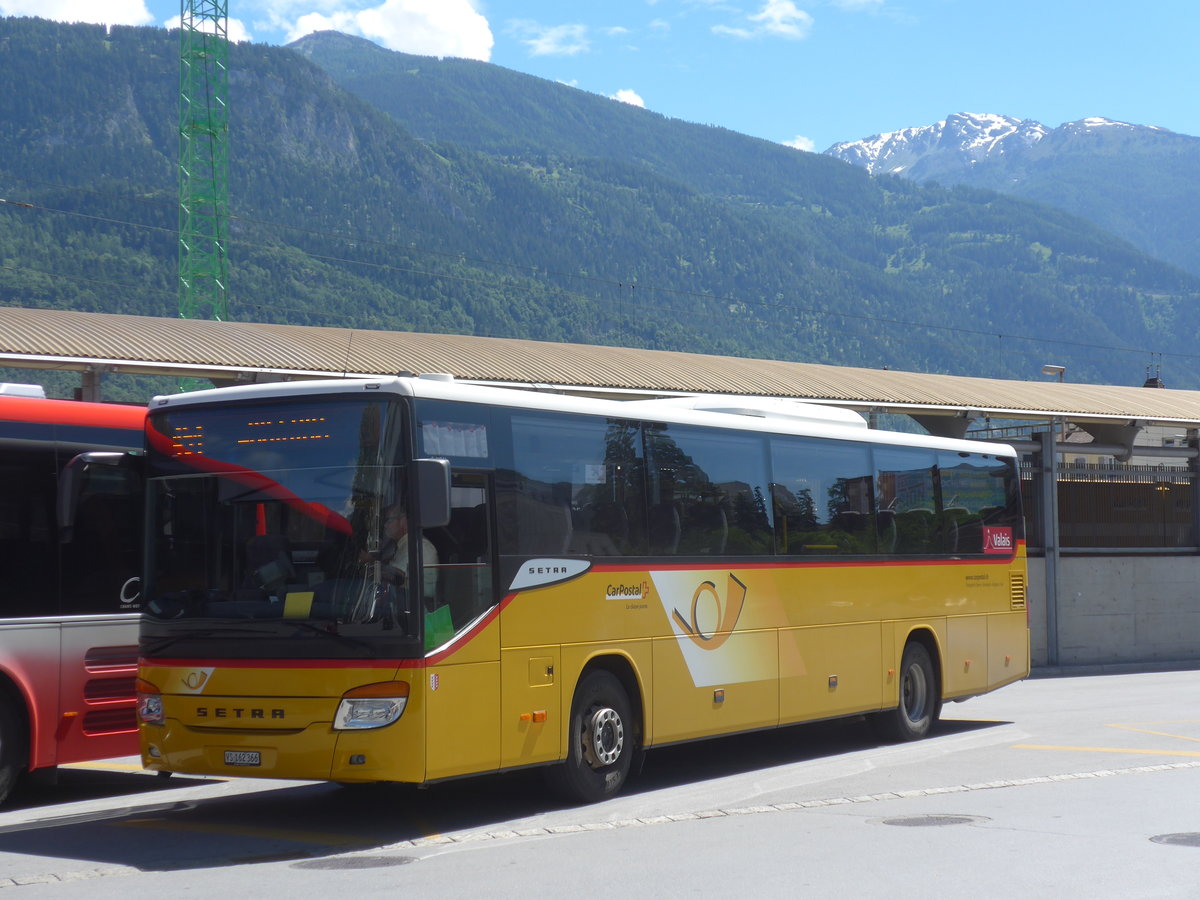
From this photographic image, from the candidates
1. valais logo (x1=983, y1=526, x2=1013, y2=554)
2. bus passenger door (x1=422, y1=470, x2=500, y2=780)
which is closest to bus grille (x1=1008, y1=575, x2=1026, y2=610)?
valais logo (x1=983, y1=526, x2=1013, y2=554)

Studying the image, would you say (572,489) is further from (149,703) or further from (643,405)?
(149,703)

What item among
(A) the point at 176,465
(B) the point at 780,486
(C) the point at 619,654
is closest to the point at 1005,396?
(B) the point at 780,486

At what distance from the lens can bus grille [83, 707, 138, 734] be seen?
1120cm

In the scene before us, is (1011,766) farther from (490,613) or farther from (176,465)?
(176,465)

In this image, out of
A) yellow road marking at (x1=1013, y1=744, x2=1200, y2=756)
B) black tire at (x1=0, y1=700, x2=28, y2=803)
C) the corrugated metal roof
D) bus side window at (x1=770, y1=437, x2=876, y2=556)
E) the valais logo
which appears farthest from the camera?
the corrugated metal roof

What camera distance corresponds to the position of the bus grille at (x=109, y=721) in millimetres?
11195

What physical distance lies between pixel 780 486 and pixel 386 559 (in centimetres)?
509

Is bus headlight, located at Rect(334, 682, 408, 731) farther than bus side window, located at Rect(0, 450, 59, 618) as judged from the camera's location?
No

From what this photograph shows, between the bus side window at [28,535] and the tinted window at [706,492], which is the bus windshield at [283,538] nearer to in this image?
the bus side window at [28,535]

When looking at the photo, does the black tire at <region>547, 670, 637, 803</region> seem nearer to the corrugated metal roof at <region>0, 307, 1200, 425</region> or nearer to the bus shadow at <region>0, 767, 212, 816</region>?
the bus shadow at <region>0, 767, 212, 816</region>

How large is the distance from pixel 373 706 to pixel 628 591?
107 inches

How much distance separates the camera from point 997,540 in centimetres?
1702

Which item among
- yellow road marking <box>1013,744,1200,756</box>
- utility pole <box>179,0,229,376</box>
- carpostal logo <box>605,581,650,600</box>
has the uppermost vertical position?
utility pole <box>179,0,229,376</box>

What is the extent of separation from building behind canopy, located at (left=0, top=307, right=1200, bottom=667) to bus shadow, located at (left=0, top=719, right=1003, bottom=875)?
7.97 metres
